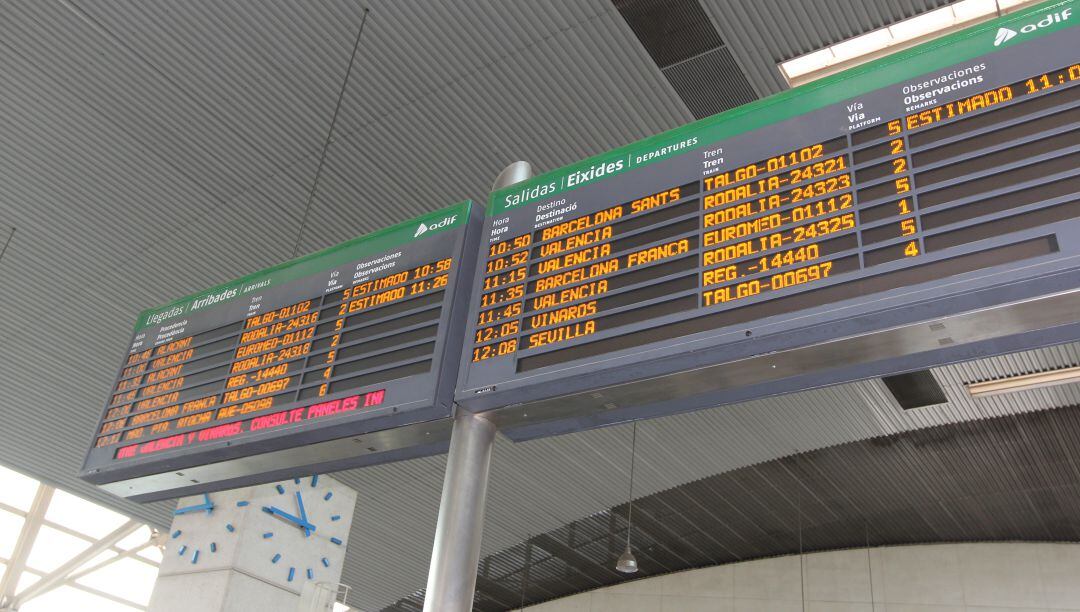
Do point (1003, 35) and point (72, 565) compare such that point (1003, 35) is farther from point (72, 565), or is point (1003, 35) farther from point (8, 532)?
point (8, 532)

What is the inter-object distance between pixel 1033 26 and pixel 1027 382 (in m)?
8.82

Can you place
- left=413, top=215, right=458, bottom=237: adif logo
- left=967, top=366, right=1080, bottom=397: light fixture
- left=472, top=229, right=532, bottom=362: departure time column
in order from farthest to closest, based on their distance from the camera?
left=967, top=366, right=1080, bottom=397: light fixture < left=413, top=215, right=458, bottom=237: adif logo < left=472, top=229, right=532, bottom=362: departure time column

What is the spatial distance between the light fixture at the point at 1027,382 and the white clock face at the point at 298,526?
9.01 meters

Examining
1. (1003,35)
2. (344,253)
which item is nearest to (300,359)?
(344,253)

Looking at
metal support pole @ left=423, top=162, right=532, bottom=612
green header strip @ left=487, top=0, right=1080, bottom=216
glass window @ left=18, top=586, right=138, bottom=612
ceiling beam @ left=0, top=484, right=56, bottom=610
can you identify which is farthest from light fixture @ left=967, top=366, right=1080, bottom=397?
ceiling beam @ left=0, top=484, right=56, bottom=610

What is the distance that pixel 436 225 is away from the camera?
589 cm

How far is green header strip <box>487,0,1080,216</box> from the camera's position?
452 centimetres

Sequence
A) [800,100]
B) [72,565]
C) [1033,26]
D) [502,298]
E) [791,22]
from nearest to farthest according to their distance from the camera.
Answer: [1033,26], [800,100], [502,298], [791,22], [72,565]

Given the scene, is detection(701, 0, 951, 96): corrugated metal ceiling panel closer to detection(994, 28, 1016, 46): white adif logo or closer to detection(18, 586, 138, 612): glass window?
detection(994, 28, 1016, 46): white adif logo

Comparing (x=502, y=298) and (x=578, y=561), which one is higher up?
(x=578, y=561)

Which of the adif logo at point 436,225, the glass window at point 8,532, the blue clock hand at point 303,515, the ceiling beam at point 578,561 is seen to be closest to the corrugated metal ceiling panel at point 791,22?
the adif logo at point 436,225

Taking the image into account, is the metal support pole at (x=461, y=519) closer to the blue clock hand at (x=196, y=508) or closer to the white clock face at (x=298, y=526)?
the white clock face at (x=298, y=526)

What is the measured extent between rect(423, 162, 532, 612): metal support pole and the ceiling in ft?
12.7

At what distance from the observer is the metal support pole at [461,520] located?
14.0 feet
